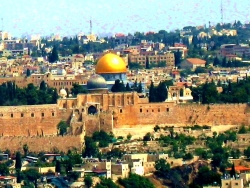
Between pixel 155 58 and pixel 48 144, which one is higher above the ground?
pixel 48 144

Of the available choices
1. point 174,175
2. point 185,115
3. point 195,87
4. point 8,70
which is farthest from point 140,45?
point 174,175

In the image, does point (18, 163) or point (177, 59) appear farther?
point (177, 59)

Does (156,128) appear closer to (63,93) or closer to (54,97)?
(54,97)

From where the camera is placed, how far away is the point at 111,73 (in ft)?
241

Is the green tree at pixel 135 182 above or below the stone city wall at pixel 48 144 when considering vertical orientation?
below

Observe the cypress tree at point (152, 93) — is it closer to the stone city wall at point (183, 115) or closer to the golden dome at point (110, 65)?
the golden dome at point (110, 65)

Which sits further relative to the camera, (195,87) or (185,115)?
(195,87)

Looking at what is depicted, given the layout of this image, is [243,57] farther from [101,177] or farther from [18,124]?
[101,177]

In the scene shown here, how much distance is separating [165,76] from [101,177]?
29.9 m

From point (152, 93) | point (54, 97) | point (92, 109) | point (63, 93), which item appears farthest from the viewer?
point (63, 93)

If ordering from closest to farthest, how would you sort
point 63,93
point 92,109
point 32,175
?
point 32,175 < point 92,109 < point 63,93

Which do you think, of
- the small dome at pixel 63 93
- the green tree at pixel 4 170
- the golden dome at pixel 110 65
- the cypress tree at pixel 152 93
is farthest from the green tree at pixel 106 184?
the golden dome at pixel 110 65

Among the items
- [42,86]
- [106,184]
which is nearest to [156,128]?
[106,184]

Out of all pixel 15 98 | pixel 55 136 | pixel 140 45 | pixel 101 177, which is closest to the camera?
pixel 101 177
